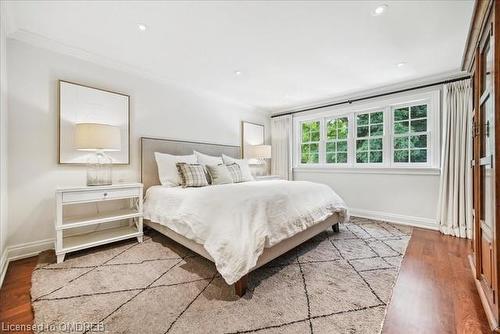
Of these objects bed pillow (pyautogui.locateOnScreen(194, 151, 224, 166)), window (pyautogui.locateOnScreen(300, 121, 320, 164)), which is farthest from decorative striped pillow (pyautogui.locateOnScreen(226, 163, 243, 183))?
window (pyautogui.locateOnScreen(300, 121, 320, 164))

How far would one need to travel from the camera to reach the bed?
1656 millimetres

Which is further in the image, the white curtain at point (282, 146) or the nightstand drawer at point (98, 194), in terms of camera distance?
the white curtain at point (282, 146)

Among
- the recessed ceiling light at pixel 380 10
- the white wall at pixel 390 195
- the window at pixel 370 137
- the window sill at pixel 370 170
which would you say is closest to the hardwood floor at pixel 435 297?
the white wall at pixel 390 195

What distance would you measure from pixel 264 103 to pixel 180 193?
309 cm

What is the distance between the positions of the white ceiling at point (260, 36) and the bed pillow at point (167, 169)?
1.25 meters

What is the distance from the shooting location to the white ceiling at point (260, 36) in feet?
6.33

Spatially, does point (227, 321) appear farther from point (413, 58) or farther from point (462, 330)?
point (413, 58)

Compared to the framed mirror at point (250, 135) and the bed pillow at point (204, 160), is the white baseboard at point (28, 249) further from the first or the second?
the framed mirror at point (250, 135)

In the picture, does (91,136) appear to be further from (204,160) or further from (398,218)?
(398,218)

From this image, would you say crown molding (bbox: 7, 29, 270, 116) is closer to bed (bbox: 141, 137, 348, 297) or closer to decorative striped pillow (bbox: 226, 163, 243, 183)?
decorative striped pillow (bbox: 226, 163, 243, 183)

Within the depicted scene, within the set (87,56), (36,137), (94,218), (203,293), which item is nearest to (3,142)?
(36,137)

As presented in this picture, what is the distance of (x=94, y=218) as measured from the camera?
2432 mm

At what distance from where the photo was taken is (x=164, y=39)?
7.86ft

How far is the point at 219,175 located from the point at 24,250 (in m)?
2.24
